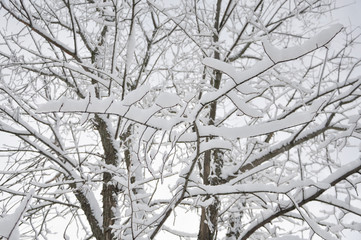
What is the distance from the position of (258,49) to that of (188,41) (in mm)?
997

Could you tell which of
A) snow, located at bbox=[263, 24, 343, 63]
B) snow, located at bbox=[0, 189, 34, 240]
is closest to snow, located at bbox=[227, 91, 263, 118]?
snow, located at bbox=[263, 24, 343, 63]

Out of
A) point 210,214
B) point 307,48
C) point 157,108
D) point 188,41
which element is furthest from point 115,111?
point 188,41

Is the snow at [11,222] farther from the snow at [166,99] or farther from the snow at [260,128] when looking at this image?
the snow at [260,128]

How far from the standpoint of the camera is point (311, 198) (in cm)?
150

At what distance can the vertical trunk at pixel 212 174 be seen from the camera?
2578 mm

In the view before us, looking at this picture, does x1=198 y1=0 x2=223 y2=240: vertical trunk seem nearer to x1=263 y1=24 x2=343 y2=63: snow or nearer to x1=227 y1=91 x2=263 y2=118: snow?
x1=227 y1=91 x2=263 y2=118: snow

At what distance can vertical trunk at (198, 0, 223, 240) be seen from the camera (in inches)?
102

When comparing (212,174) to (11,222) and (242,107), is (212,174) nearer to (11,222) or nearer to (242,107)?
(242,107)

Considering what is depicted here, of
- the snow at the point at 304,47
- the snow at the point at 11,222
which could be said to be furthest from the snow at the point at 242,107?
the snow at the point at 11,222

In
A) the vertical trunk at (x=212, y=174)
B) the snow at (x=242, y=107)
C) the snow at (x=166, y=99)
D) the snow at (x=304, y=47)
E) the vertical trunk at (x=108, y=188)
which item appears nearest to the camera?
the snow at (x=304, y=47)

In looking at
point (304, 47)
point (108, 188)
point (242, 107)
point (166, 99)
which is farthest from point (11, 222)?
point (108, 188)

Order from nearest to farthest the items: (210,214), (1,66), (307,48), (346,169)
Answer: (307,48), (346,169), (210,214), (1,66)

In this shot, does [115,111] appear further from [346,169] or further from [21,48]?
[21,48]

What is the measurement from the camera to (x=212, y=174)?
10.9 feet
